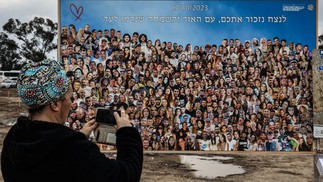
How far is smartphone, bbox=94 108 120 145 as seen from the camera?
1.71 m

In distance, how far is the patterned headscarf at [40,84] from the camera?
142 centimetres

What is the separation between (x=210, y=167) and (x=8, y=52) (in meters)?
36.9

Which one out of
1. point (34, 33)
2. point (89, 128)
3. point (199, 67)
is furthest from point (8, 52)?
point (89, 128)

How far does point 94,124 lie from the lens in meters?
1.81

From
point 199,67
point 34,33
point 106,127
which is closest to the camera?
point 106,127

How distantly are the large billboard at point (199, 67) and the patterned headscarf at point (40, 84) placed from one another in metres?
3.12

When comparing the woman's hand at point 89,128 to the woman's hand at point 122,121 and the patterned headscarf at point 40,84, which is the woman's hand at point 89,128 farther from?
the patterned headscarf at point 40,84

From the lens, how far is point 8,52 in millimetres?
39750

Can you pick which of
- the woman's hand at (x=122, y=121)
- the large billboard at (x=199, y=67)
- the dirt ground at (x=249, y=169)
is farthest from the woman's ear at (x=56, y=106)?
the dirt ground at (x=249, y=169)

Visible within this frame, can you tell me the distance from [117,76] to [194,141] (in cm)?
118

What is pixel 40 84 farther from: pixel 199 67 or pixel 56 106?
pixel 199 67

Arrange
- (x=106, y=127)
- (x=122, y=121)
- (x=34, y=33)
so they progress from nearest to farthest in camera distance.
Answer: (x=122, y=121)
(x=106, y=127)
(x=34, y=33)

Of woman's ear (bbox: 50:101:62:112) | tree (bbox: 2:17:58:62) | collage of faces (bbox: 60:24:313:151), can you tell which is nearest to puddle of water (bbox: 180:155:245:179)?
collage of faces (bbox: 60:24:313:151)

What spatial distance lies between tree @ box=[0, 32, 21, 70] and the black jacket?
39907 mm
